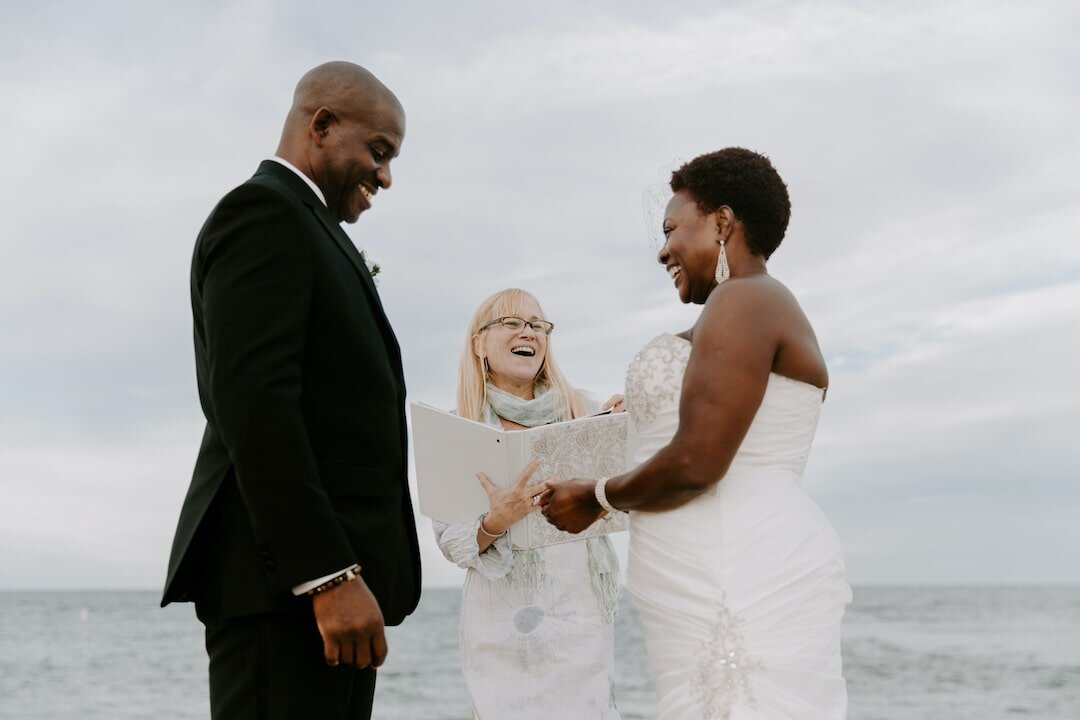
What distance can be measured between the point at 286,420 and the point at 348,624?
1.45ft

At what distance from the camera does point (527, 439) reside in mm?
3834

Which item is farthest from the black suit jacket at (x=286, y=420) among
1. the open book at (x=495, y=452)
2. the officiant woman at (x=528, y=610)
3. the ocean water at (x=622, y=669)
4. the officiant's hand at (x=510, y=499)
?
the ocean water at (x=622, y=669)

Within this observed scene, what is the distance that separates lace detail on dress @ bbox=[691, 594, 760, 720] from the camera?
2771 millimetres

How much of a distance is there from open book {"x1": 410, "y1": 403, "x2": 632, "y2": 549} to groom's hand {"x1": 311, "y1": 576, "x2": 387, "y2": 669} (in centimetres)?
145

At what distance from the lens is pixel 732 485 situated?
2.93 m

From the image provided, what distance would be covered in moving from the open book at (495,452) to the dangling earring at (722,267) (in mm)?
876

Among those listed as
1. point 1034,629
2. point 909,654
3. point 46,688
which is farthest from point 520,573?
point 1034,629

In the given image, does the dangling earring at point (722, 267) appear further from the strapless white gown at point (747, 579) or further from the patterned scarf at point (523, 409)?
the patterned scarf at point (523, 409)

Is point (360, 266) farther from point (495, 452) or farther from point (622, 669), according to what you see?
point (622, 669)

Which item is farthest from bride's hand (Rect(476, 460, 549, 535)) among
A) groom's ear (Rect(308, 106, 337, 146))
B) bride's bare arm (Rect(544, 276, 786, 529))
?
groom's ear (Rect(308, 106, 337, 146))

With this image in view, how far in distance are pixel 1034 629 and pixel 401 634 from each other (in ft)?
55.1

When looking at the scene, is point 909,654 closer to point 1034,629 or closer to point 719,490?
point 1034,629

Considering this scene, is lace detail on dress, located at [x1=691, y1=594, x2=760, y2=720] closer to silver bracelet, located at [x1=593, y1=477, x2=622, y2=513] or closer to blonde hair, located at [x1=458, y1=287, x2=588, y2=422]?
silver bracelet, located at [x1=593, y1=477, x2=622, y2=513]

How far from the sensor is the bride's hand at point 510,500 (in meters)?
3.94
